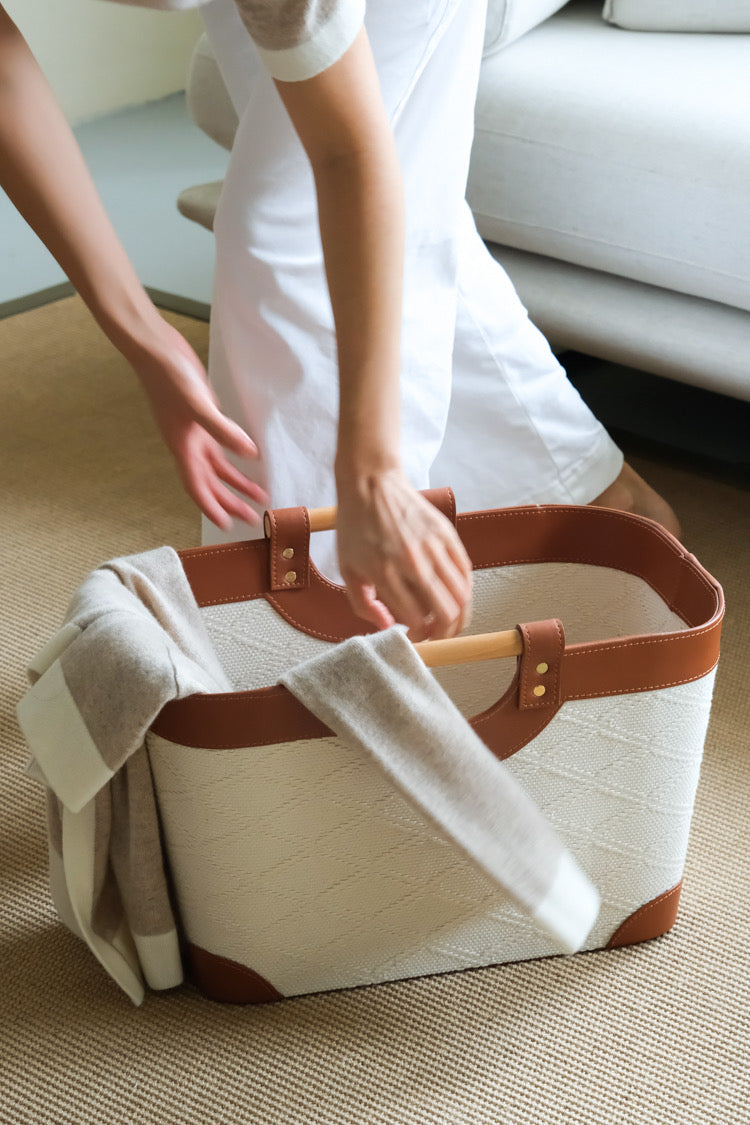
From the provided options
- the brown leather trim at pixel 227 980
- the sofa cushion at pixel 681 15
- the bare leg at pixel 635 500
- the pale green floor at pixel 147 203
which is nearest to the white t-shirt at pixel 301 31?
the brown leather trim at pixel 227 980

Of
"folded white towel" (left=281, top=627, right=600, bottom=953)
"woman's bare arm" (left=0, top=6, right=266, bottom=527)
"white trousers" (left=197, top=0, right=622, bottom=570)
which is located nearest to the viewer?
"folded white towel" (left=281, top=627, right=600, bottom=953)

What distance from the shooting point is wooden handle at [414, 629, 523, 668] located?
2.34 feet

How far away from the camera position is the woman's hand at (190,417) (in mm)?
840

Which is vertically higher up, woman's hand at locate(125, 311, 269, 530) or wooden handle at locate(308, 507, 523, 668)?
woman's hand at locate(125, 311, 269, 530)

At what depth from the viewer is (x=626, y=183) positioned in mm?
1172

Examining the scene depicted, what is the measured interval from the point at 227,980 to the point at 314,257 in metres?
0.58

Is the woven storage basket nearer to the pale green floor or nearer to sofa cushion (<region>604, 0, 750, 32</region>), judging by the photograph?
sofa cushion (<region>604, 0, 750, 32</region>)

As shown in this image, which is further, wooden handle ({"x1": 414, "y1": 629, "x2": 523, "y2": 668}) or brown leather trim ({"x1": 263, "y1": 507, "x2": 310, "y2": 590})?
brown leather trim ({"x1": 263, "y1": 507, "x2": 310, "y2": 590})

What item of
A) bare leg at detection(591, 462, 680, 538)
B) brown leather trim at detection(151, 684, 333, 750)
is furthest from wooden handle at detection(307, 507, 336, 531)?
bare leg at detection(591, 462, 680, 538)

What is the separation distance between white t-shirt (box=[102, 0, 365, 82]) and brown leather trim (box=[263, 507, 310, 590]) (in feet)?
1.14

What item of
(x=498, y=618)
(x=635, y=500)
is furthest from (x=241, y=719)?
(x=635, y=500)

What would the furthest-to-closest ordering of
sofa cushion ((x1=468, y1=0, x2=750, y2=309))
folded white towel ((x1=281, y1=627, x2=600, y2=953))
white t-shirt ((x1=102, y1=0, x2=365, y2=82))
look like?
sofa cushion ((x1=468, y1=0, x2=750, y2=309)), folded white towel ((x1=281, y1=627, x2=600, y2=953)), white t-shirt ((x1=102, y1=0, x2=365, y2=82))

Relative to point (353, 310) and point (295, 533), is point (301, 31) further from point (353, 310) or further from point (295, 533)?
point (295, 533)

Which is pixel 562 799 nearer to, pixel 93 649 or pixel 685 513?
pixel 93 649
